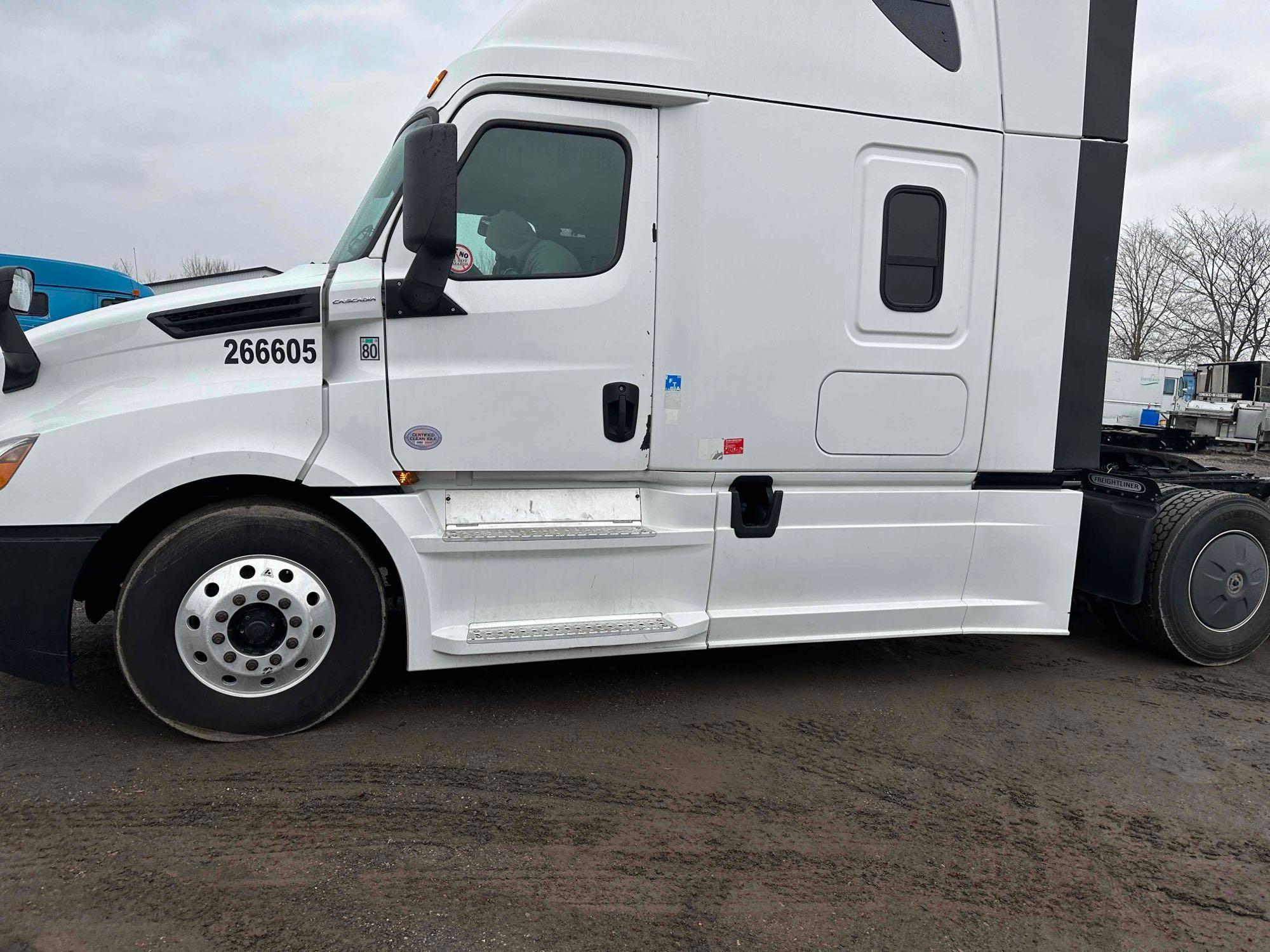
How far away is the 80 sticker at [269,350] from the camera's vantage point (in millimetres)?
3523

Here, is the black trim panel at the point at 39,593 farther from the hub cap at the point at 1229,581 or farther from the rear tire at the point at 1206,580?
the hub cap at the point at 1229,581

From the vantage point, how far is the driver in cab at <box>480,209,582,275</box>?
3.67 m

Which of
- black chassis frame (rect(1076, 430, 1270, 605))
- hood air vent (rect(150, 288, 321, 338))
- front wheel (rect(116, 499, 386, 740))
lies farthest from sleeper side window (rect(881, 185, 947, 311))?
front wheel (rect(116, 499, 386, 740))

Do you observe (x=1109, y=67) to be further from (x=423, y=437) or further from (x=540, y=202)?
A: (x=423, y=437)

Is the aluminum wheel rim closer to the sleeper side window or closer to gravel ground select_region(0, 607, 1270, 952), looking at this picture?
gravel ground select_region(0, 607, 1270, 952)

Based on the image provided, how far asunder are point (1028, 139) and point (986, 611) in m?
2.38

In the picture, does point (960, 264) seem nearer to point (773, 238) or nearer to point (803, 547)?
point (773, 238)

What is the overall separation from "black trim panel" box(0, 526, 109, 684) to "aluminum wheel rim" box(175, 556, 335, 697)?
0.41m

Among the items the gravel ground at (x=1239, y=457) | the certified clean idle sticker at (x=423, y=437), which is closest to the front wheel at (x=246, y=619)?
the certified clean idle sticker at (x=423, y=437)

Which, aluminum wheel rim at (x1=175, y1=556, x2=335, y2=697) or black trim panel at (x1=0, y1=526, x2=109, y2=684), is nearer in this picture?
black trim panel at (x1=0, y1=526, x2=109, y2=684)

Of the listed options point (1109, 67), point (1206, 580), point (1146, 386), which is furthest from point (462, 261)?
point (1146, 386)

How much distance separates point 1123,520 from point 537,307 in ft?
11.5

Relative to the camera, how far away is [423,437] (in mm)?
3623

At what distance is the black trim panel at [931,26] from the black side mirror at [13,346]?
155 inches
